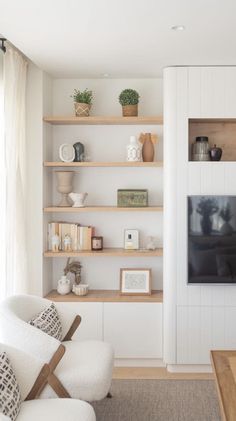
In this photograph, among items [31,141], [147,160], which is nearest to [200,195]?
[147,160]

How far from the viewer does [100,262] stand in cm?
493

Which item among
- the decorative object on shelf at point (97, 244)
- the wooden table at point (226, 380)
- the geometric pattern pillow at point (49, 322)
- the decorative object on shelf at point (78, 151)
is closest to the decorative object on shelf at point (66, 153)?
the decorative object on shelf at point (78, 151)

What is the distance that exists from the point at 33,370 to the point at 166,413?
3.88 ft

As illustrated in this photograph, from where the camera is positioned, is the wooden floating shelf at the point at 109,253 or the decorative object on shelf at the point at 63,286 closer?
the wooden floating shelf at the point at 109,253

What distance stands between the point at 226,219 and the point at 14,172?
5.89 ft

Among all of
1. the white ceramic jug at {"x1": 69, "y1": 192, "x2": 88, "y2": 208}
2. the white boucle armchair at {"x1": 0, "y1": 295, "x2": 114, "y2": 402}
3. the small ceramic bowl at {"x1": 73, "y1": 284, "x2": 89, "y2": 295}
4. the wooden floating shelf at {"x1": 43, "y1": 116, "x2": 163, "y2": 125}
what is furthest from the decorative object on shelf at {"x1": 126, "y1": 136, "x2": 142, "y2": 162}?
the white boucle armchair at {"x1": 0, "y1": 295, "x2": 114, "y2": 402}

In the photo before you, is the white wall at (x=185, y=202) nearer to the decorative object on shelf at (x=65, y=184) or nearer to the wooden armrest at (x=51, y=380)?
the decorative object on shelf at (x=65, y=184)

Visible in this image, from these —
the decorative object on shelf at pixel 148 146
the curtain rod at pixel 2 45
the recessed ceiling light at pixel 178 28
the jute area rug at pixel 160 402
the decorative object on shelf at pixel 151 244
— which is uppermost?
the curtain rod at pixel 2 45

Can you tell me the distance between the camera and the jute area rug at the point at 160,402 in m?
3.54

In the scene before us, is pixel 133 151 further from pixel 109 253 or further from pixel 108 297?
pixel 108 297

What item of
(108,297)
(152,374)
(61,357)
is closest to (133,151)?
(108,297)

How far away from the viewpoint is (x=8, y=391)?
261 centimetres

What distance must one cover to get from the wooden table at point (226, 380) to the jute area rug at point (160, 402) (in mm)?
435

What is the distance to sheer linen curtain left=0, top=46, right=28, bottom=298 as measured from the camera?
411 cm
